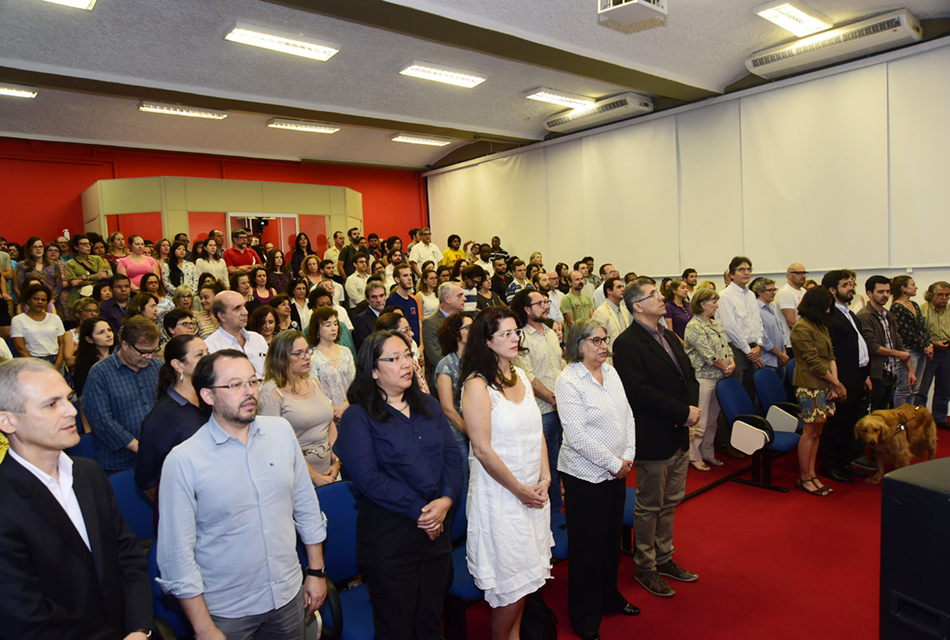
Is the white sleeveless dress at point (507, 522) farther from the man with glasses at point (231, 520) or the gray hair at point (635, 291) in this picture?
the gray hair at point (635, 291)

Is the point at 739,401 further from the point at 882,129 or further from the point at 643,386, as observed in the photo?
the point at 882,129

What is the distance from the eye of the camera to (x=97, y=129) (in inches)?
391

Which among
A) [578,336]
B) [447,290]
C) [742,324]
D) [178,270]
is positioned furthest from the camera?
[178,270]

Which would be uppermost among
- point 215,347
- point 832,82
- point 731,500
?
point 832,82

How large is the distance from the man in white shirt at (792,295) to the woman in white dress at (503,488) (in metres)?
5.21

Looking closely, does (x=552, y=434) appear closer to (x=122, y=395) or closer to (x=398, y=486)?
(x=398, y=486)

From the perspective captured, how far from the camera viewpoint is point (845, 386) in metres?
4.79

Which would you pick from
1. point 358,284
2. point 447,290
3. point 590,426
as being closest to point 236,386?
point 590,426

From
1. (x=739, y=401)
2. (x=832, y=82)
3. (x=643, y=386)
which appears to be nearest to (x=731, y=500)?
(x=739, y=401)

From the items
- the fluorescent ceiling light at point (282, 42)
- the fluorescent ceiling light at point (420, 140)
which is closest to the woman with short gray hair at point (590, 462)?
the fluorescent ceiling light at point (282, 42)

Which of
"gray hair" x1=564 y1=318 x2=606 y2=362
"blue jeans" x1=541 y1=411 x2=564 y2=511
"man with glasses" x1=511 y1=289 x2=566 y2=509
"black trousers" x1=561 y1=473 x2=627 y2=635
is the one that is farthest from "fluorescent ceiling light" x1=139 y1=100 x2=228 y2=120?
"black trousers" x1=561 y1=473 x2=627 y2=635

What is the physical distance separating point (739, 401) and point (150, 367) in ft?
15.0

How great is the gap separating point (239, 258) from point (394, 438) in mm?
6987

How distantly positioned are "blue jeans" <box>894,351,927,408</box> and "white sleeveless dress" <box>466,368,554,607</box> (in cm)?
542
